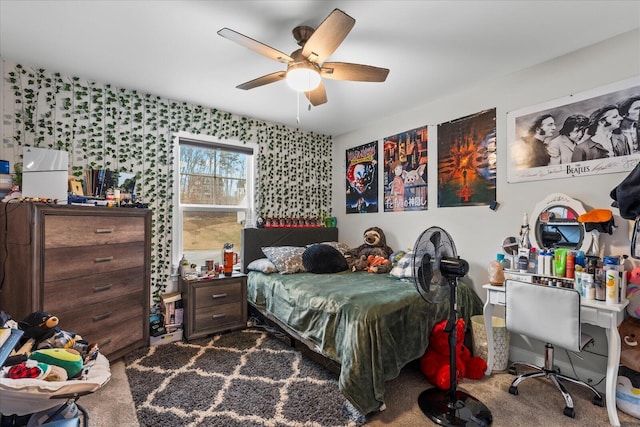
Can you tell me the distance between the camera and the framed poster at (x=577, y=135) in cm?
201

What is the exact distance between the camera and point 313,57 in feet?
6.15

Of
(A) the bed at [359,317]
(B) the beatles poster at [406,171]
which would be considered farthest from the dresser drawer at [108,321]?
(B) the beatles poster at [406,171]

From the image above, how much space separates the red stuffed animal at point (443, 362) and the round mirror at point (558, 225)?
0.97 meters

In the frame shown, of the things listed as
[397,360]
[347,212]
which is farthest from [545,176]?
[347,212]

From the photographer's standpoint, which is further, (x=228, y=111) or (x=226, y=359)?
(x=228, y=111)

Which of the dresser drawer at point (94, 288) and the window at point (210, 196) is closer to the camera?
Result: the dresser drawer at point (94, 288)

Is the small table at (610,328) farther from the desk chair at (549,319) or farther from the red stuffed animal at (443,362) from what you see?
the red stuffed animal at (443,362)

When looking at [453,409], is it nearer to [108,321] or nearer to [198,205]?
[108,321]

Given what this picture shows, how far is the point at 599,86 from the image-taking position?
2.12 m

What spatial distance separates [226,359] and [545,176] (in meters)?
3.02

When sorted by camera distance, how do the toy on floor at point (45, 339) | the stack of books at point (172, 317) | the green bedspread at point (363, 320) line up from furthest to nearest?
the stack of books at point (172, 317)
the green bedspread at point (363, 320)
the toy on floor at point (45, 339)

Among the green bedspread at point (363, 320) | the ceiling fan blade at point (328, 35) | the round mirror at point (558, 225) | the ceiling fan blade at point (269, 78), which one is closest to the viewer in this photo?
the ceiling fan blade at point (328, 35)

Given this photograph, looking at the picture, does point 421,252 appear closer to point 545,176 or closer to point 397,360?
point 397,360

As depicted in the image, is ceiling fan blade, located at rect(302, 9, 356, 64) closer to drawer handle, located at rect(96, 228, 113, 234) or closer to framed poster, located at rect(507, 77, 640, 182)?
framed poster, located at rect(507, 77, 640, 182)
